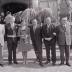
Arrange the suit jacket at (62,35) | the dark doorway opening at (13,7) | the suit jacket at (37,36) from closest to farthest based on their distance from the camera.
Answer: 1. the suit jacket at (62,35)
2. the suit jacket at (37,36)
3. the dark doorway opening at (13,7)

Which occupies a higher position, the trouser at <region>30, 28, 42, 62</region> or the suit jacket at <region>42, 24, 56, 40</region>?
the suit jacket at <region>42, 24, 56, 40</region>

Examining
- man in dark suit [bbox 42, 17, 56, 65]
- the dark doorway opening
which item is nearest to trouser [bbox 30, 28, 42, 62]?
man in dark suit [bbox 42, 17, 56, 65]

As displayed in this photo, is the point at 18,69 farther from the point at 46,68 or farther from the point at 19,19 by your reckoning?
the point at 19,19

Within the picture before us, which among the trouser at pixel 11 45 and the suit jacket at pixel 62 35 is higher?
the suit jacket at pixel 62 35

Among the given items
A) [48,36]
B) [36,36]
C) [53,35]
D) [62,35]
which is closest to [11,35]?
[36,36]

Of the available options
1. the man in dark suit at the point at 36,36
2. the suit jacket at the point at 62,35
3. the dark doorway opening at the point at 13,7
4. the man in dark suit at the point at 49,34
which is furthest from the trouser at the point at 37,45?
the dark doorway opening at the point at 13,7

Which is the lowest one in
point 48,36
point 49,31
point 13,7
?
point 48,36

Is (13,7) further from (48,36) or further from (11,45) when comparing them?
(48,36)

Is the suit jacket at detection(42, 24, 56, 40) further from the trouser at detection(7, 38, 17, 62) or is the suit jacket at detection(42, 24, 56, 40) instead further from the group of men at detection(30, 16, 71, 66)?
the trouser at detection(7, 38, 17, 62)

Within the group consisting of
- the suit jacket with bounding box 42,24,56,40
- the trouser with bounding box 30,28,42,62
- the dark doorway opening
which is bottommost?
the trouser with bounding box 30,28,42,62

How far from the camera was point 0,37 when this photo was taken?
709 cm

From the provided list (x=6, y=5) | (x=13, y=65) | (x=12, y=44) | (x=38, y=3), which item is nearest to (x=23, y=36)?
(x=12, y=44)

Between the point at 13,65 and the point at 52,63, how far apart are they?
1.09m

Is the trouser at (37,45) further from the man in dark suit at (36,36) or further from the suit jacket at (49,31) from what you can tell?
the suit jacket at (49,31)
